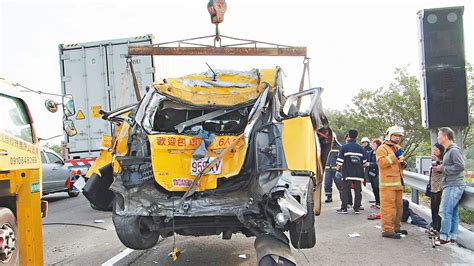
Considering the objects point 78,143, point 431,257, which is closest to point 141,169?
point 431,257

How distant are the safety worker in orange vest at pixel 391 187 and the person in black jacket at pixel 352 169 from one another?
6.92ft

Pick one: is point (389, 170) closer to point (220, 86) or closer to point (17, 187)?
point (220, 86)

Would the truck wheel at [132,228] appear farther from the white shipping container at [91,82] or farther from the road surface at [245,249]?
the white shipping container at [91,82]

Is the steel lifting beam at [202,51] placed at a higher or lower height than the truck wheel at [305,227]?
higher

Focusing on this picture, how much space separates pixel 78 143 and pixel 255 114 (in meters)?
9.06

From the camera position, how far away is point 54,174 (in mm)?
12820

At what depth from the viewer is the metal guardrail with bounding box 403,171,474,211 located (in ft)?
19.8

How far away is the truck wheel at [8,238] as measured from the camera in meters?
3.74

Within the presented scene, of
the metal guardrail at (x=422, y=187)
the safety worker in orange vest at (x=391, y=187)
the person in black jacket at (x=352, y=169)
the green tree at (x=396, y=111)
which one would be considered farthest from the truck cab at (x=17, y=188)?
the green tree at (x=396, y=111)

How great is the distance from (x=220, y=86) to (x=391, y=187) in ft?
10.9

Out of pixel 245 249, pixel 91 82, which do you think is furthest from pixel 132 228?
pixel 91 82

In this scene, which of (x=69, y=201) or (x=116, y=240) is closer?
(x=116, y=240)

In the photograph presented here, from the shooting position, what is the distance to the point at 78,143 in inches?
492

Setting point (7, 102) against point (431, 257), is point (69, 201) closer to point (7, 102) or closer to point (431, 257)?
point (7, 102)
